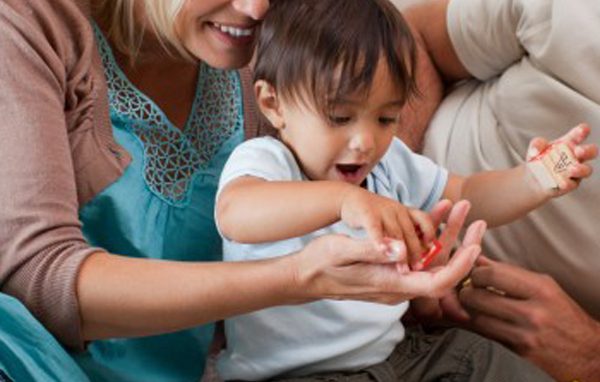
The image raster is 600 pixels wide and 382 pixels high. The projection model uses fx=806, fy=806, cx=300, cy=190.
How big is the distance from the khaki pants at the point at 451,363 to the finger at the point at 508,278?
0.12 metres

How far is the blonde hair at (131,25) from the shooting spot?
41.3 inches

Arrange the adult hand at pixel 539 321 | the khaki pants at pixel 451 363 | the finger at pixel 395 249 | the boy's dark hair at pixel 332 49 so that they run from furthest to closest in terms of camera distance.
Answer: the adult hand at pixel 539 321, the khaki pants at pixel 451 363, the boy's dark hair at pixel 332 49, the finger at pixel 395 249

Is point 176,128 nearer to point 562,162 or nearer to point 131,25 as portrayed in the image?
point 131,25

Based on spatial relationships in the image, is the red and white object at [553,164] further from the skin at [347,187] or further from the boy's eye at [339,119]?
the boy's eye at [339,119]

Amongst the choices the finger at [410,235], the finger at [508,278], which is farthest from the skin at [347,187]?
the finger at [508,278]

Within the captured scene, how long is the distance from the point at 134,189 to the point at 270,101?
0.72ft

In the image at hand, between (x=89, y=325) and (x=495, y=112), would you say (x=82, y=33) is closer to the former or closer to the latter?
(x=89, y=325)

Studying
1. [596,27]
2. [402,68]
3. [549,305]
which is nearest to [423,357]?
[549,305]

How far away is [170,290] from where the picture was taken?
85 centimetres

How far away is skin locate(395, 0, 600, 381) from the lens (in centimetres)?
118

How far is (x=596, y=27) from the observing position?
46.7 inches

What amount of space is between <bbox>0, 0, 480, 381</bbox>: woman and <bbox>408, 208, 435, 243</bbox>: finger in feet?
0.12

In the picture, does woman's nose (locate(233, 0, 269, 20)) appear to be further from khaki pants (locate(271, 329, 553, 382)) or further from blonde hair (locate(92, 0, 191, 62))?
khaki pants (locate(271, 329, 553, 382))

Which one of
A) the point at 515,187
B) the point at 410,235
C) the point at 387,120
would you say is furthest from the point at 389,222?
the point at 515,187
